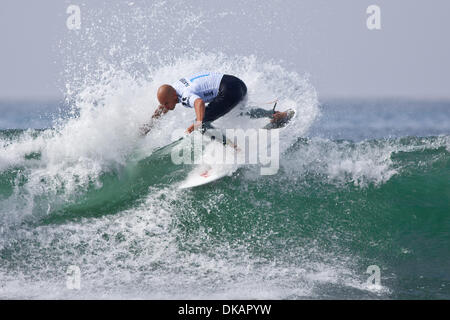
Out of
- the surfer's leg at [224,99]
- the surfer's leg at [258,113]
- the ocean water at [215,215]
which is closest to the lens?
the ocean water at [215,215]

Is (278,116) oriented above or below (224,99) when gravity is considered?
below

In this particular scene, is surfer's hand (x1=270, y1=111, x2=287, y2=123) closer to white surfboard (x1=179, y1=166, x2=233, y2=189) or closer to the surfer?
the surfer

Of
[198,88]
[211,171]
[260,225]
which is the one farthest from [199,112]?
[260,225]

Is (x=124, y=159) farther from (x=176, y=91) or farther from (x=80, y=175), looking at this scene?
(x=176, y=91)

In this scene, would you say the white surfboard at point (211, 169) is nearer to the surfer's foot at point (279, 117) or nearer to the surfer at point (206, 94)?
the surfer at point (206, 94)

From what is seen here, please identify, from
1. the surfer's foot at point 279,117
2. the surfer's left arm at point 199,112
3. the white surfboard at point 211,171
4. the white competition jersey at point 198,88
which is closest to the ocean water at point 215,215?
the white surfboard at point 211,171

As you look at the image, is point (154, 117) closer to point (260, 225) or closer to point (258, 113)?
point (258, 113)

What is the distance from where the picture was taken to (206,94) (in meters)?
7.33

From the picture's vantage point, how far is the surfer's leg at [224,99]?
24.2 feet

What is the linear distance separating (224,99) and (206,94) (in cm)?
28

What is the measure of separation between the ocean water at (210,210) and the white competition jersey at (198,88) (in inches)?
25.7

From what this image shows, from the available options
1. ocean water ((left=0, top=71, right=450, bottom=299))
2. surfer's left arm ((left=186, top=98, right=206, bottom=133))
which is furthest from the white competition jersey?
ocean water ((left=0, top=71, right=450, bottom=299))
